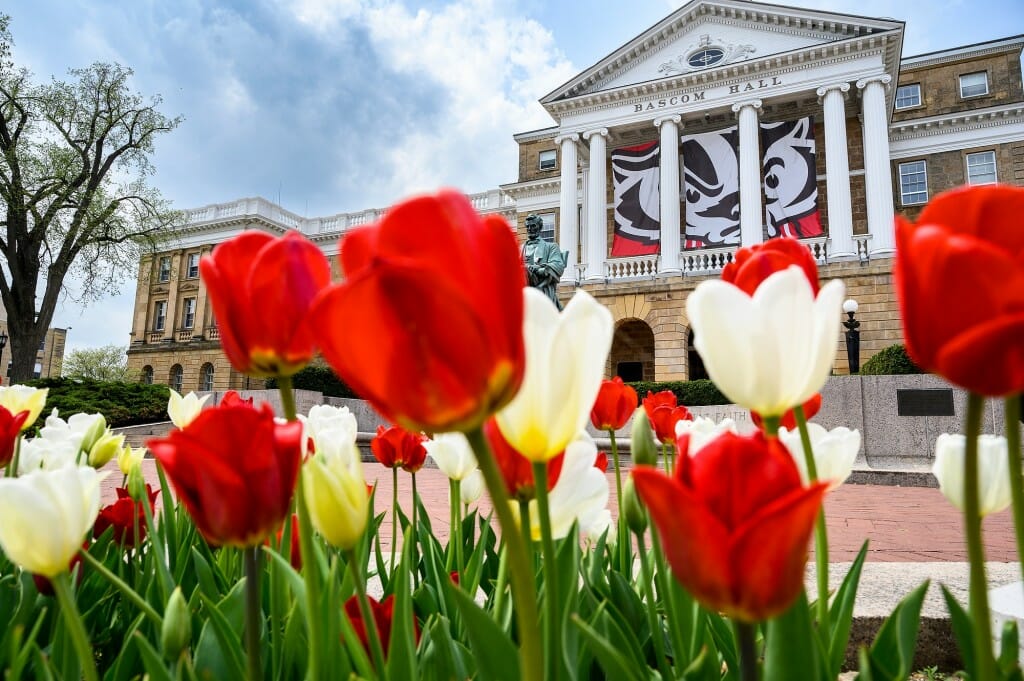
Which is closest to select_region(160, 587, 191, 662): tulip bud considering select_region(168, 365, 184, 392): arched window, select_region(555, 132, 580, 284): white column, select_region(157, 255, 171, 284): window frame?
select_region(555, 132, 580, 284): white column

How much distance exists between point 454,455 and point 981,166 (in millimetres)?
27087

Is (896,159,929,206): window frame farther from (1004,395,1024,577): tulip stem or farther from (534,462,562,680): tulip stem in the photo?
(534,462,562,680): tulip stem

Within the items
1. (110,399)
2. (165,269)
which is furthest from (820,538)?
(165,269)

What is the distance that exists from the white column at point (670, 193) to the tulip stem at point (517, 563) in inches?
797

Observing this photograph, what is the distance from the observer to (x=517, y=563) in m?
0.41

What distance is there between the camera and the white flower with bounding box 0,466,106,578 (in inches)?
25.7

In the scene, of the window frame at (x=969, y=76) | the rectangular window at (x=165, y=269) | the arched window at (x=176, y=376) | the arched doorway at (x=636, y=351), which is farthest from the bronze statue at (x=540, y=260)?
the rectangular window at (x=165, y=269)

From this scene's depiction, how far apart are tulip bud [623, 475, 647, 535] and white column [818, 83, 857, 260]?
19557 millimetres

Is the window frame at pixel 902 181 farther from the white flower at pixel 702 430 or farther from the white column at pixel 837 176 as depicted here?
the white flower at pixel 702 430

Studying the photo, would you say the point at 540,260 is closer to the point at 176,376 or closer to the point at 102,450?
the point at 102,450

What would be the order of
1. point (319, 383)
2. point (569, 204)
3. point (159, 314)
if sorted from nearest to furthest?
point (319, 383), point (569, 204), point (159, 314)

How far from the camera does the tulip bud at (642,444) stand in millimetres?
808

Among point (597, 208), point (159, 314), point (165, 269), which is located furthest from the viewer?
point (165, 269)

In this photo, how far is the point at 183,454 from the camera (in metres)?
0.59
